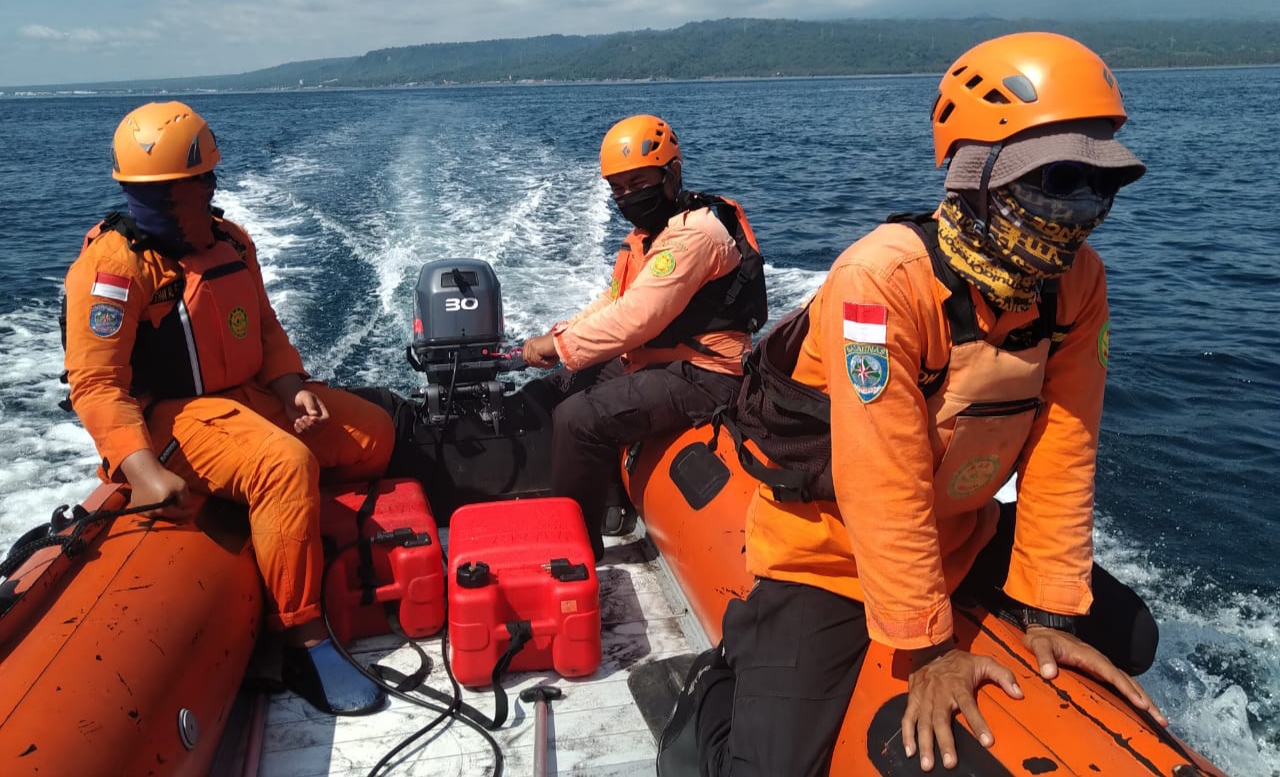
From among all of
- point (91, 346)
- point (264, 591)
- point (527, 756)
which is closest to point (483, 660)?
point (527, 756)

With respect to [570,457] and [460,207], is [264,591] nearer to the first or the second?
[570,457]

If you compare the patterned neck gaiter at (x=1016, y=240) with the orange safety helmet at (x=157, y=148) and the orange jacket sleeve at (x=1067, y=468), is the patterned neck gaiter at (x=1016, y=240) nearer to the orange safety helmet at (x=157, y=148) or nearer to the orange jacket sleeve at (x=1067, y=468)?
the orange jacket sleeve at (x=1067, y=468)

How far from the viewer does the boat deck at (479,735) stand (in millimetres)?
2555

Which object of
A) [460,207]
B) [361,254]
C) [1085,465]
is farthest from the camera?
[460,207]

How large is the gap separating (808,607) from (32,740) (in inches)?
66.7

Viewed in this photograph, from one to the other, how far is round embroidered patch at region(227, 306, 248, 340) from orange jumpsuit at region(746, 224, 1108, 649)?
6.51ft

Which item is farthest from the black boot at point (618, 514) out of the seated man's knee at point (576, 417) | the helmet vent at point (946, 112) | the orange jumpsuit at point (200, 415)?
the helmet vent at point (946, 112)

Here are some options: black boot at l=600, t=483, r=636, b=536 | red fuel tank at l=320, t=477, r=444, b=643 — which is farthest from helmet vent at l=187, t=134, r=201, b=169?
black boot at l=600, t=483, r=636, b=536

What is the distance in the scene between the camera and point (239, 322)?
3172 mm

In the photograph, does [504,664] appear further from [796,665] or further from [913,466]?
[913,466]

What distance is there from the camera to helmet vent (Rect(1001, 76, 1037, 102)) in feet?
5.52

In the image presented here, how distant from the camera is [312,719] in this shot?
2730mm

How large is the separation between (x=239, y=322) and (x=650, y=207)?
5.17ft

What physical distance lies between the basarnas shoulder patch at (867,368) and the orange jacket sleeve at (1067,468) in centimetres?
54
